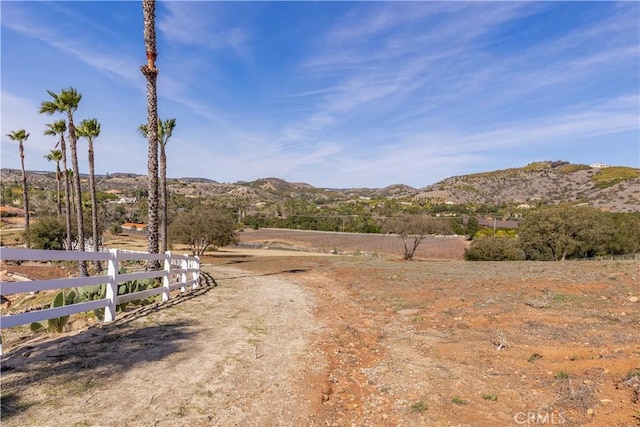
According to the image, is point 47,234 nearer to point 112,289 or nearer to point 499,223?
point 112,289

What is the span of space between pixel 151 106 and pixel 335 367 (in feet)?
40.5

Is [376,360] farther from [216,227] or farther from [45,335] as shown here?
[216,227]

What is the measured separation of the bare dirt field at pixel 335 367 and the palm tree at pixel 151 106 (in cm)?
553

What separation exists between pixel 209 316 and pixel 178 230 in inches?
1215

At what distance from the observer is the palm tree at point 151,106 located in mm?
14578

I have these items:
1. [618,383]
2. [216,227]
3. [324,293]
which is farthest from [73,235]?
[618,383]

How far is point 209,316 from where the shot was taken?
30.0 feet

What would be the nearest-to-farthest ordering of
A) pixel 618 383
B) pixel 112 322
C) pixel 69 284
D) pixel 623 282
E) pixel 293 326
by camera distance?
pixel 618 383
pixel 69 284
pixel 112 322
pixel 293 326
pixel 623 282

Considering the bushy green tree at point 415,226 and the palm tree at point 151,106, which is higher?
the palm tree at point 151,106

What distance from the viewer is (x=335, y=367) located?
654 cm

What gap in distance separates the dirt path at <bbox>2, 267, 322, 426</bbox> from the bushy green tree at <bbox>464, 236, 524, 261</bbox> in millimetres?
44737

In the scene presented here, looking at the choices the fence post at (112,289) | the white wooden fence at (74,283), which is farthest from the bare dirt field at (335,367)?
the white wooden fence at (74,283)

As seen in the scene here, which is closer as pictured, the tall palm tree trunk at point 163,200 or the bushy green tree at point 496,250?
the tall palm tree trunk at point 163,200

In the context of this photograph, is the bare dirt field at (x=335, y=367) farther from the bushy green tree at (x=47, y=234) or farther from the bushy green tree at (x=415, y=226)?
the bushy green tree at (x=47, y=234)
